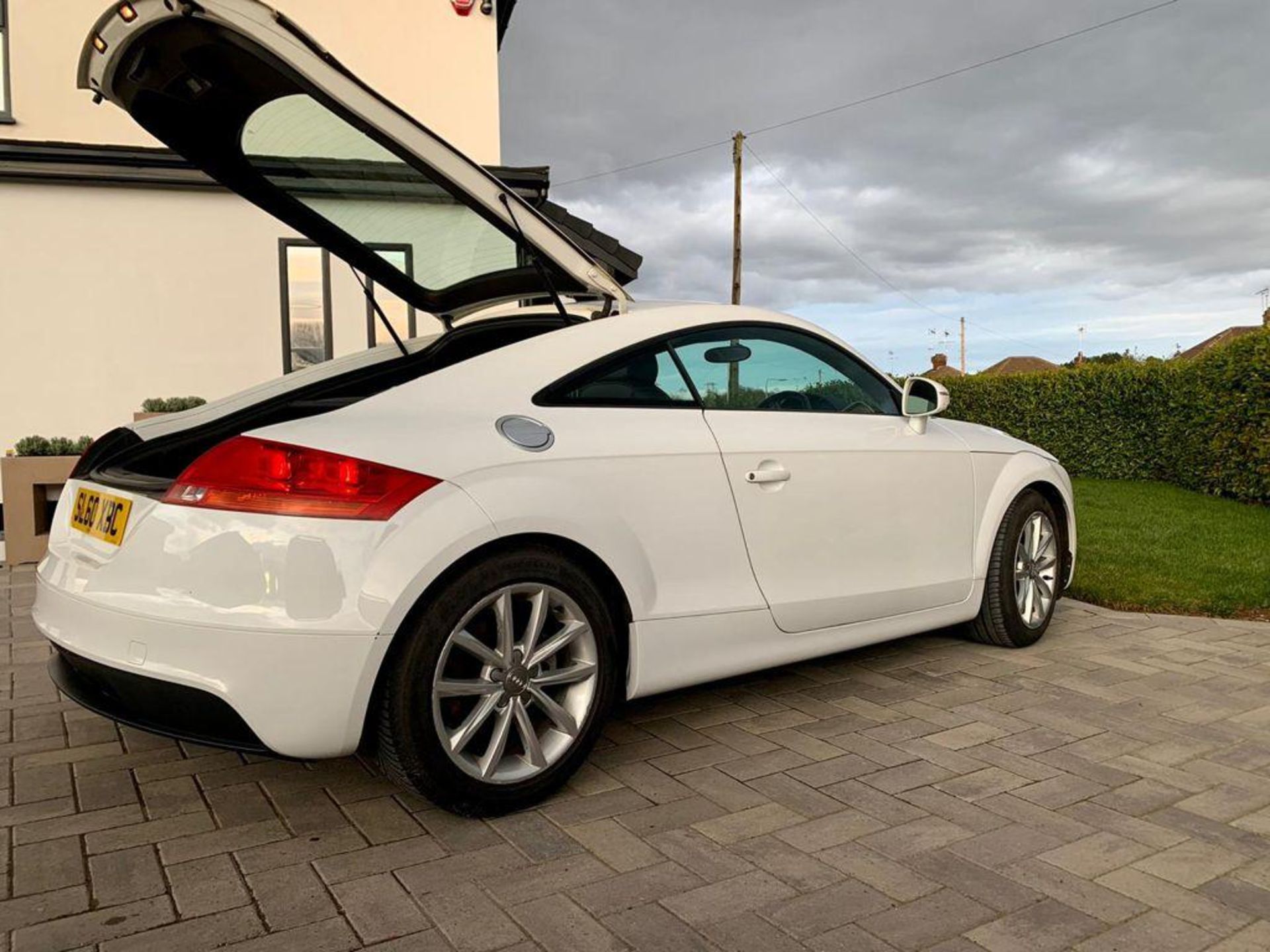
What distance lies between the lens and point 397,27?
11016 millimetres

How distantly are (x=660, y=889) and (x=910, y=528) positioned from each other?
6.60ft

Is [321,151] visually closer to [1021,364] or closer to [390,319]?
[390,319]

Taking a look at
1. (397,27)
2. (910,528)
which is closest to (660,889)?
(910,528)

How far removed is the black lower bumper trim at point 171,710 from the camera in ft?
7.77

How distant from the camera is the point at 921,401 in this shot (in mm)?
4004

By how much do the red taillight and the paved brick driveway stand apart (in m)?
0.91

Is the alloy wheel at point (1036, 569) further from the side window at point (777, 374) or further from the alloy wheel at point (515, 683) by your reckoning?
the alloy wheel at point (515, 683)

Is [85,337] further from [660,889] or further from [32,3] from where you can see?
[660,889]

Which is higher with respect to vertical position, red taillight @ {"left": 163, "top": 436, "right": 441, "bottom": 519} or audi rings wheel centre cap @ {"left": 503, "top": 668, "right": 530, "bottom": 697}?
red taillight @ {"left": 163, "top": 436, "right": 441, "bottom": 519}

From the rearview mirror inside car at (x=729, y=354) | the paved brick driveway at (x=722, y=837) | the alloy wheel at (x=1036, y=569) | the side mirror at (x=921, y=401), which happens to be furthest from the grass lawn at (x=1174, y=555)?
the rearview mirror inside car at (x=729, y=354)

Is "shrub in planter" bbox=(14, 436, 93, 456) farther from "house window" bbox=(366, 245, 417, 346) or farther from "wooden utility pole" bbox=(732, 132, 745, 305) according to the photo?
"wooden utility pole" bbox=(732, 132, 745, 305)

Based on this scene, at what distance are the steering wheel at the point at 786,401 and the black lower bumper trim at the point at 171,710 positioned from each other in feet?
6.54

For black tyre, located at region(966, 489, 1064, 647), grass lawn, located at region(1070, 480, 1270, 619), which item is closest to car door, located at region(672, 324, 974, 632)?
black tyre, located at region(966, 489, 1064, 647)

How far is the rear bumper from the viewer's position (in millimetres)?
2346
